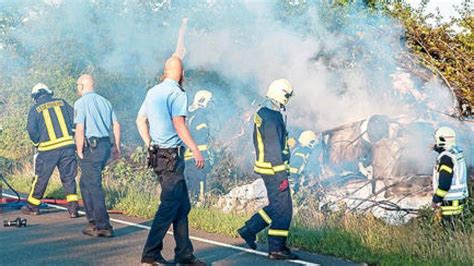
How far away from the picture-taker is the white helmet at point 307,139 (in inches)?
456

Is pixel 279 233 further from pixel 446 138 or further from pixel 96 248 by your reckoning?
pixel 446 138

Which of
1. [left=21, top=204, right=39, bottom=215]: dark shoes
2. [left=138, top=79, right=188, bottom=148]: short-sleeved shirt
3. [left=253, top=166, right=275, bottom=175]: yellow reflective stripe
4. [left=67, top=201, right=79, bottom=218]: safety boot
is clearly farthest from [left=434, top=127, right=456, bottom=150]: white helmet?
[left=21, top=204, right=39, bottom=215]: dark shoes

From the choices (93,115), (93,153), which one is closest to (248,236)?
(93,153)

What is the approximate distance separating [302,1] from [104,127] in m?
4.99

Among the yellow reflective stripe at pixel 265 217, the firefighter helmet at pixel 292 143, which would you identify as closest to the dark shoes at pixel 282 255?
the yellow reflective stripe at pixel 265 217

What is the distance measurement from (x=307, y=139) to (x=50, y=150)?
419 cm

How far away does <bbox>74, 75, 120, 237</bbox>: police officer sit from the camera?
8258mm

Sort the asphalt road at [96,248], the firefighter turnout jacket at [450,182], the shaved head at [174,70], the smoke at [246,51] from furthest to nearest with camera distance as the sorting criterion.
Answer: the smoke at [246,51], the firefighter turnout jacket at [450,182], the asphalt road at [96,248], the shaved head at [174,70]

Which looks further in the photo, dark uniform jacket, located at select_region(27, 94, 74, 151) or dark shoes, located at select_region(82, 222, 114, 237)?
dark uniform jacket, located at select_region(27, 94, 74, 151)

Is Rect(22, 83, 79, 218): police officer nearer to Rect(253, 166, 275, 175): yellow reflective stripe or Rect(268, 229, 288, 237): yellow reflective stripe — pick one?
Answer: Rect(253, 166, 275, 175): yellow reflective stripe

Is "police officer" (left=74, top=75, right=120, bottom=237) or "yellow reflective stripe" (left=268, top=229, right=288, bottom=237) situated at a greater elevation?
"police officer" (left=74, top=75, right=120, bottom=237)

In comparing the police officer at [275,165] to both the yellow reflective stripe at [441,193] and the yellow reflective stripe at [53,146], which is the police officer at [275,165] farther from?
the yellow reflective stripe at [53,146]

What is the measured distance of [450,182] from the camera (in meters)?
7.89

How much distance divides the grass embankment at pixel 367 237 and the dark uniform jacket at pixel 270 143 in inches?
44.0
